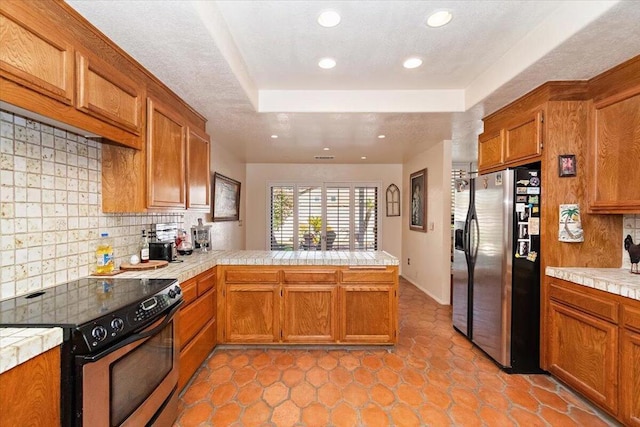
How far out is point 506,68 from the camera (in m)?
2.17

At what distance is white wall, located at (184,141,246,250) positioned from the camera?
3965mm

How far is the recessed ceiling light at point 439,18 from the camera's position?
1688mm

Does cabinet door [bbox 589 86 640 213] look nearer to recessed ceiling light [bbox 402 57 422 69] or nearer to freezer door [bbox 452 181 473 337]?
freezer door [bbox 452 181 473 337]

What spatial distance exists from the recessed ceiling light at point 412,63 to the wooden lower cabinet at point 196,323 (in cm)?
234

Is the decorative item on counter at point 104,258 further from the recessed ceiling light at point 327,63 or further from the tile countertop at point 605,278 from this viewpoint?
the tile countertop at point 605,278

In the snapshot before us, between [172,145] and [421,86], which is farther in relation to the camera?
[421,86]

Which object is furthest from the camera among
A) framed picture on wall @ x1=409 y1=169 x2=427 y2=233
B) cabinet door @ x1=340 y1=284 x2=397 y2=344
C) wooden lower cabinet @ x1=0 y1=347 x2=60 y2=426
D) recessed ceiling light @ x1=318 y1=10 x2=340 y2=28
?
framed picture on wall @ x1=409 y1=169 x2=427 y2=233

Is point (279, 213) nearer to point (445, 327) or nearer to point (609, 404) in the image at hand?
point (445, 327)

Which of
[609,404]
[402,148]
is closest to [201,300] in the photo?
[609,404]

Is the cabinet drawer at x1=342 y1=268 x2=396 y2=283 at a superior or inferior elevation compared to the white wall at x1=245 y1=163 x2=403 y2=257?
inferior

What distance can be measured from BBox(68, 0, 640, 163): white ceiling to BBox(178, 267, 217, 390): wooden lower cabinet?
60.9 inches

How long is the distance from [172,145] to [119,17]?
1.01 metres

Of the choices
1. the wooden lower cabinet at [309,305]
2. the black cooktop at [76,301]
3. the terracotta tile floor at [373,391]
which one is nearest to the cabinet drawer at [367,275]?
the wooden lower cabinet at [309,305]

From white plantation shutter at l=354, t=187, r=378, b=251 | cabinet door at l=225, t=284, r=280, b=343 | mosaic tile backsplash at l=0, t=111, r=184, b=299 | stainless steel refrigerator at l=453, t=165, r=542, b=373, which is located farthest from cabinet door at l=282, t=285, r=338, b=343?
white plantation shutter at l=354, t=187, r=378, b=251
